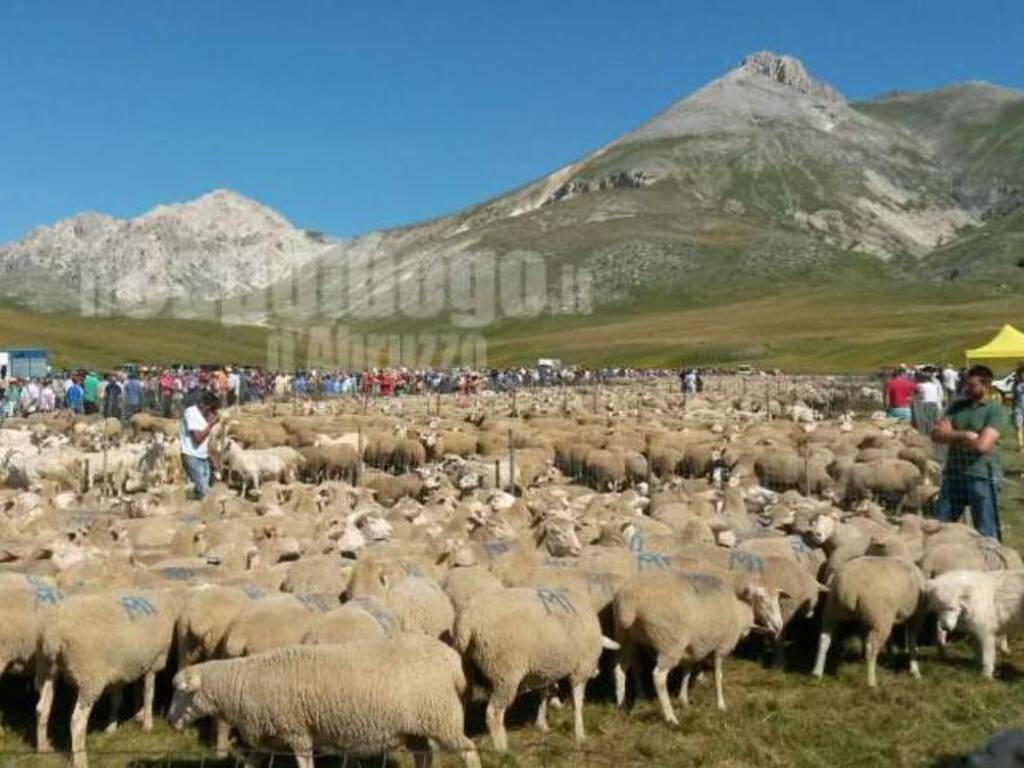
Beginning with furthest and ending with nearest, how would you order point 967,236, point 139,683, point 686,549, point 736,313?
1. point 967,236
2. point 736,313
3. point 686,549
4. point 139,683

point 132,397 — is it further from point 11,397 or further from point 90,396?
point 11,397

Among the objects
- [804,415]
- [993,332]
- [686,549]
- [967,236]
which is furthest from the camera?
[967,236]

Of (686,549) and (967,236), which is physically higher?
(967,236)

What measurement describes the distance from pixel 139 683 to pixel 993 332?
77.6m

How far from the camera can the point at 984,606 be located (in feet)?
31.7

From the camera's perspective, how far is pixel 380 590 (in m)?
9.28

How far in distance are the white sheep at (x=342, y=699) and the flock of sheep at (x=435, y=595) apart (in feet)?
0.05

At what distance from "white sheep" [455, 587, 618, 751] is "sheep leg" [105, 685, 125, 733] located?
2.76m

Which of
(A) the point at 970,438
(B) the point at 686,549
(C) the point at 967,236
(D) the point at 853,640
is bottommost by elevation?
(D) the point at 853,640

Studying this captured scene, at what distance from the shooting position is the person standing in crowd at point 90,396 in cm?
3559

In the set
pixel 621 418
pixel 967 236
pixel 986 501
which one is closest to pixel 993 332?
pixel 621 418

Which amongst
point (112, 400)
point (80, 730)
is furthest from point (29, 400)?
point (80, 730)

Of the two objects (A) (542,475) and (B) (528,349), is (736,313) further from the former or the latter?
(A) (542,475)

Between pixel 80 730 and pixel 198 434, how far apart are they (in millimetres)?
7982
